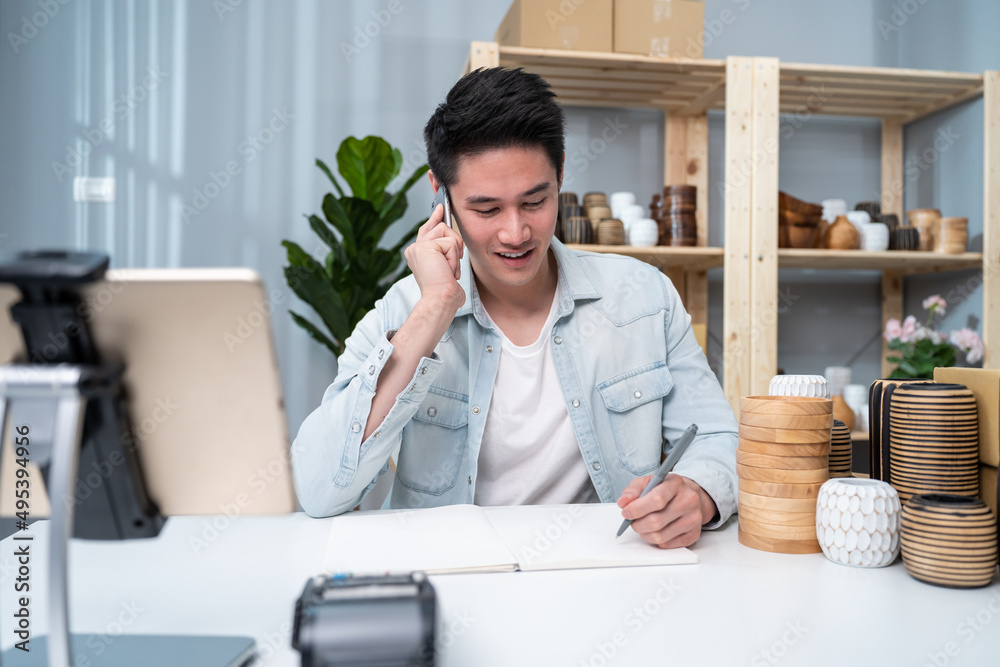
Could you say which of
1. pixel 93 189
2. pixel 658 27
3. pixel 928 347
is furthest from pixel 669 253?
pixel 93 189

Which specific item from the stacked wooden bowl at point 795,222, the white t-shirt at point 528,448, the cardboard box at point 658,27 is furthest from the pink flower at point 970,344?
the white t-shirt at point 528,448

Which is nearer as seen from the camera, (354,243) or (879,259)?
(354,243)

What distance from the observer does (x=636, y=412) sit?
1.34m

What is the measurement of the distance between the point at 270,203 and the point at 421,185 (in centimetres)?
58

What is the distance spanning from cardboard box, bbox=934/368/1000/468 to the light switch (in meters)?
2.67

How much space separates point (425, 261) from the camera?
4.09ft

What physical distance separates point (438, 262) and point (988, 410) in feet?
2.71

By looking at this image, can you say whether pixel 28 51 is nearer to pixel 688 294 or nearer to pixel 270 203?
pixel 270 203

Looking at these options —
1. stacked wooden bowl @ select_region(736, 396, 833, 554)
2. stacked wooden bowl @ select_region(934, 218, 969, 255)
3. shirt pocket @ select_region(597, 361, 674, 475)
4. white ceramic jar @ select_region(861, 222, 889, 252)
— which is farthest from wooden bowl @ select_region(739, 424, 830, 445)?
stacked wooden bowl @ select_region(934, 218, 969, 255)

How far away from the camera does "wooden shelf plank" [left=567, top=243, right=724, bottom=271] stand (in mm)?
2404

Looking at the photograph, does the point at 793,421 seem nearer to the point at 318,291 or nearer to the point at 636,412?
the point at 636,412

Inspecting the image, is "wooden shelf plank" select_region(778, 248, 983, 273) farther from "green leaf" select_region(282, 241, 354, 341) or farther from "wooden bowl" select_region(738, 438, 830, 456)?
"wooden bowl" select_region(738, 438, 830, 456)

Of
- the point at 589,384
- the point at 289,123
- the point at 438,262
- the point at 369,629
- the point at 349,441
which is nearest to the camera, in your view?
the point at 369,629

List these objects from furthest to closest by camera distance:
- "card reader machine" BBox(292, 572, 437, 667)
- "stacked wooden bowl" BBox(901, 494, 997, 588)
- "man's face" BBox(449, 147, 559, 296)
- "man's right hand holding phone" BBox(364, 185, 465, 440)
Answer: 1. "man's face" BBox(449, 147, 559, 296)
2. "man's right hand holding phone" BBox(364, 185, 465, 440)
3. "stacked wooden bowl" BBox(901, 494, 997, 588)
4. "card reader machine" BBox(292, 572, 437, 667)
